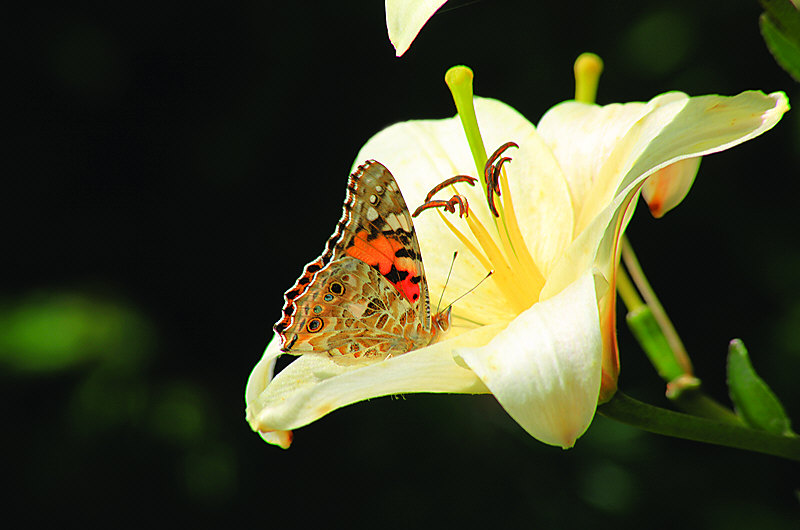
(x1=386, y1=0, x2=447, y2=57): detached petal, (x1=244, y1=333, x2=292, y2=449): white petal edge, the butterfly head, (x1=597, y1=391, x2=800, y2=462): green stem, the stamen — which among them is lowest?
(x1=597, y1=391, x2=800, y2=462): green stem

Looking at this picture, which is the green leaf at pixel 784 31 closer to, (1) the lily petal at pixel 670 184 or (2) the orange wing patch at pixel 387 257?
(1) the lily petal at pixel 670 184

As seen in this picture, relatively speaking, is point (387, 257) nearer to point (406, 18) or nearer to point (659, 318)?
point (406, 18)

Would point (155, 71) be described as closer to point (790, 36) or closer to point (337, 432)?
point (337, 432)

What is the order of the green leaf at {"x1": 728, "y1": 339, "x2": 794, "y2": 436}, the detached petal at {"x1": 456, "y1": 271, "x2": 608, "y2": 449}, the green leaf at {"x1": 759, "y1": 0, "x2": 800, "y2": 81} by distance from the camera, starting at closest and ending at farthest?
the detached petal at {"x1": 456, "y1": 271, "x2": 608, "y2": 449}
the green leaf at {"x1": 759, "y1": 0, "x2": 800, "y2": 81}
the green leaf at {"x1": 728, "y1": 339, "x2": 794, "y2": 436}

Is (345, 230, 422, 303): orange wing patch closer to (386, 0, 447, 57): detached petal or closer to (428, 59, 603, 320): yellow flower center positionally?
(428, 59, 603, 320): yellow flower center

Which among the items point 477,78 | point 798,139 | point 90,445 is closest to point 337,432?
point 90,445

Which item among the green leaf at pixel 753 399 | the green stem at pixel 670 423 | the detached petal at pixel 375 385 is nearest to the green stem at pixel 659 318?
the green leaf at pixel 753 399

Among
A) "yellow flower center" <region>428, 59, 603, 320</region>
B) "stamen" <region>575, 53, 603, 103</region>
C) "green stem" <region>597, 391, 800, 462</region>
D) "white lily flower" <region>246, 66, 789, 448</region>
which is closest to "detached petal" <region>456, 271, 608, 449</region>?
"white lily flower" <region>246, 66, 789, 448</region>

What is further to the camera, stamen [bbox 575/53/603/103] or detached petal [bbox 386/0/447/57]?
stamen [bbox 575/53/603/103]
